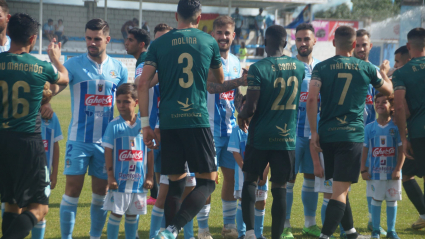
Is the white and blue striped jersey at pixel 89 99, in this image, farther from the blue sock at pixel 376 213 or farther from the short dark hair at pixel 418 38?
the short dark hair at pixel 418 38

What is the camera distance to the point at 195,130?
4.29m

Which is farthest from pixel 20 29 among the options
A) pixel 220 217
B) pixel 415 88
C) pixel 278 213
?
pixel 415 88

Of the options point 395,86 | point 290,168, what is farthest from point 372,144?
point 290,168

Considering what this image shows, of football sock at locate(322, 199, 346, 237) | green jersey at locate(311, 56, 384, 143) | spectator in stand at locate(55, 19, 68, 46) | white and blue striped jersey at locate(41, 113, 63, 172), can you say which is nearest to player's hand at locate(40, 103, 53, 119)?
white and blue striped jersey at locate(41, 113, 63, 172)

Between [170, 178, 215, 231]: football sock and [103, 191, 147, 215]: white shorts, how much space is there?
0.80 meters

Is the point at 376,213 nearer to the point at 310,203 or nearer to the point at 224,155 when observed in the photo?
the point at 310,203

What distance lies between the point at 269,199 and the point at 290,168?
3.22 metres

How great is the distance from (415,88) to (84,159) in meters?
3.70

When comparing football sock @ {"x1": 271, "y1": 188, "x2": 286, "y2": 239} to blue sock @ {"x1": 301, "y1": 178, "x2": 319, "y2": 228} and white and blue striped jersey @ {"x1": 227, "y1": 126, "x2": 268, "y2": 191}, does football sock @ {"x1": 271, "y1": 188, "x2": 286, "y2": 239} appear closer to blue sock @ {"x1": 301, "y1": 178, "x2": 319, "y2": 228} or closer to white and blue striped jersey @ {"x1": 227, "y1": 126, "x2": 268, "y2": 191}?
white and blue striped jersey @ {"x1": 227, "y1": 126, "x2": 268, "y2": 191}

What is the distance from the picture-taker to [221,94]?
18.8 feet

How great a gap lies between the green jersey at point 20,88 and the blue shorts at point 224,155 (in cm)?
228

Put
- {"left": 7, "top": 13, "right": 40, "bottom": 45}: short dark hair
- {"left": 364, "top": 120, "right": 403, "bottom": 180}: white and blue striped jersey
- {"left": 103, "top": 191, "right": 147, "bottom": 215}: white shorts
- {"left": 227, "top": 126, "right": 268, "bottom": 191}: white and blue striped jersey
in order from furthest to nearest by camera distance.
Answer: {"left": 364, "top": 120, "right": 403, "bottom": 180}: white and blue striped jersey, {"left": 227, "top": 126, "right": 268, "bottom": 191}: white and blue striped jersey, {"left": 103, "top": 191, "right": 147, "bottom": 215}: white shorts, {"left": 7, "top": 13, "right": 40, "bottom": 45}: short dark hair

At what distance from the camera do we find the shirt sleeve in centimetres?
468

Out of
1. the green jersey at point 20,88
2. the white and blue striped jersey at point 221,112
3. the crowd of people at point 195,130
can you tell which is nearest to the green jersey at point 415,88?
the crowd of people at point 195,130
